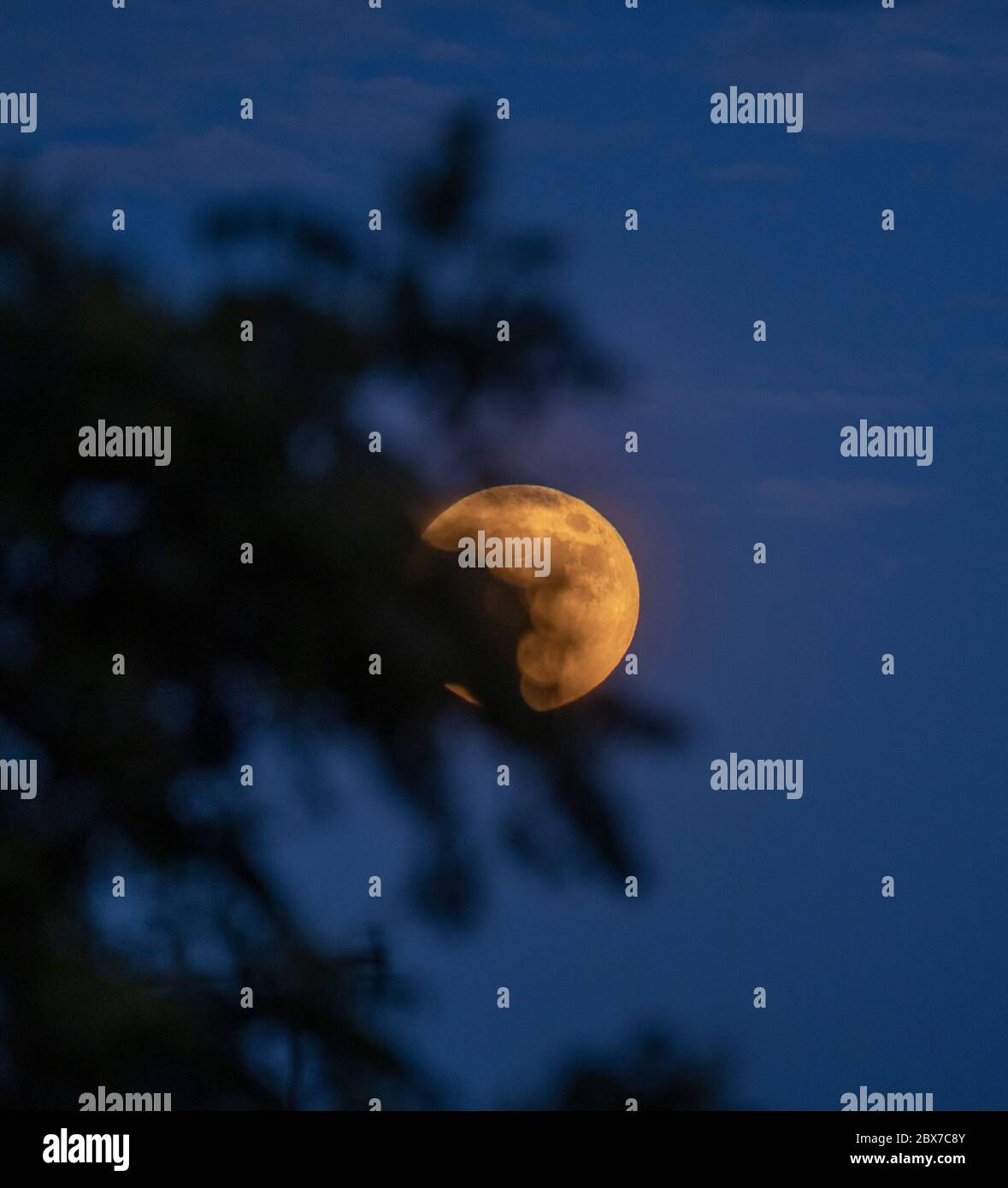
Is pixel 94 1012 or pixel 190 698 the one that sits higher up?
pixel 190 698

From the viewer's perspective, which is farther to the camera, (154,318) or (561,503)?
(561,503)

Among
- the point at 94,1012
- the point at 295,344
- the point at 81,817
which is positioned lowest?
the point at 94,1012

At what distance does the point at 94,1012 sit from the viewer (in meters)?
3.86

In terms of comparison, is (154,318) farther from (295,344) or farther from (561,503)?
(561,503)

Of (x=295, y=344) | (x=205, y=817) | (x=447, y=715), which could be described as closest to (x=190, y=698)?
(x=205, y=817)

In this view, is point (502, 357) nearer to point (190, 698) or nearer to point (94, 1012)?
point (190, 698)

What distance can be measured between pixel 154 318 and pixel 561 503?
1336 millimetres

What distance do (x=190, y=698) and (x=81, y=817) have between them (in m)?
0.45

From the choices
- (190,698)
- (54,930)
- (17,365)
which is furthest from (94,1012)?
(17,365)
